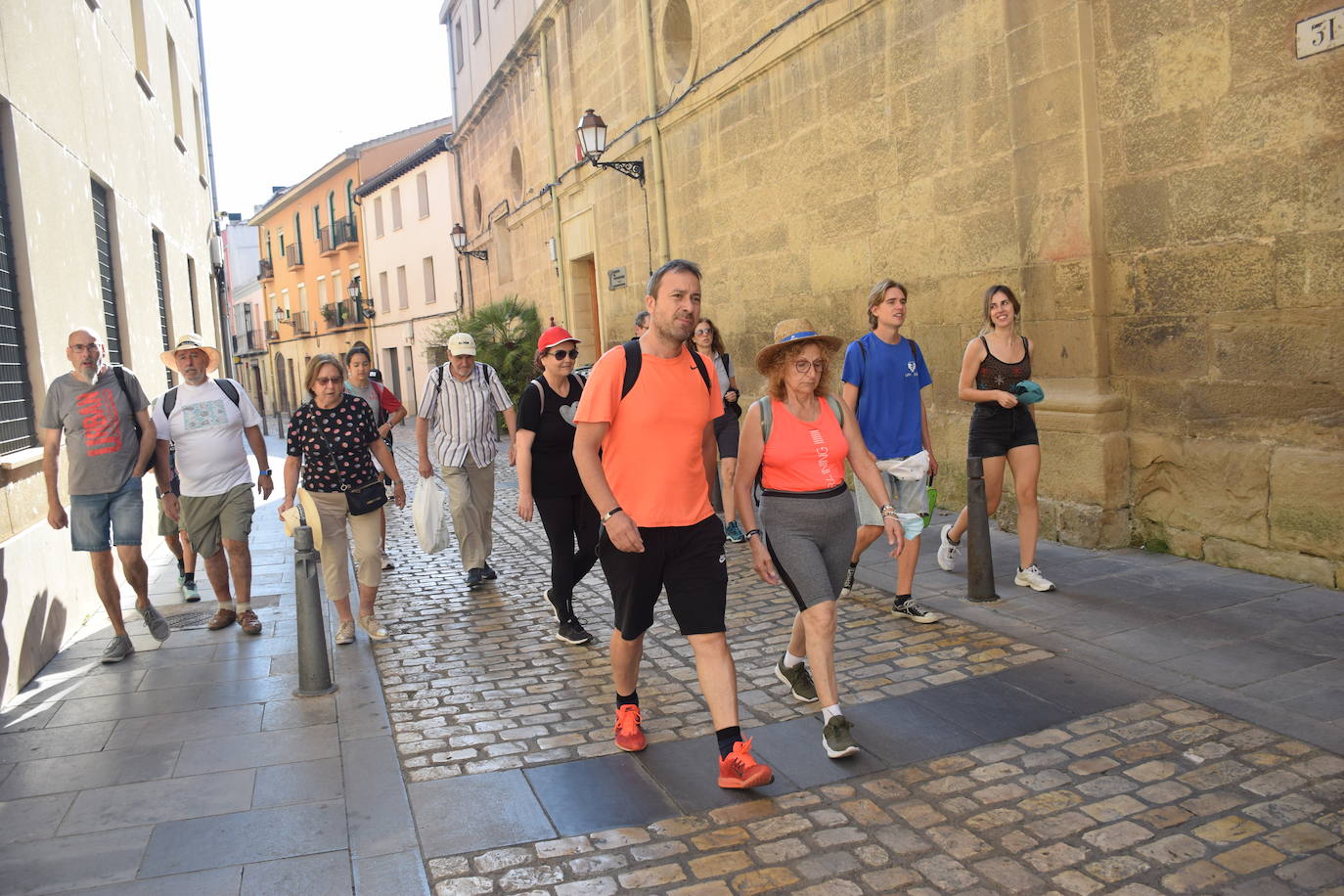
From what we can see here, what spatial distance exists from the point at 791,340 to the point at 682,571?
98cm

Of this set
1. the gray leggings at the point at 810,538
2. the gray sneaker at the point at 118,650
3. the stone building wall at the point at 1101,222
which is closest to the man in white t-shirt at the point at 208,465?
the gray sneaker at the point at 118,650

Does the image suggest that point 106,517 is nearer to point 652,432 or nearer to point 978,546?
point 652,432

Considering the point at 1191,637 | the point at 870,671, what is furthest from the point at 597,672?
the point at 1191,637

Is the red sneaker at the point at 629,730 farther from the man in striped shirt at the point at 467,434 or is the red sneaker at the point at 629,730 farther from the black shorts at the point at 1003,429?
the man in striped shirt at the point at 467,434

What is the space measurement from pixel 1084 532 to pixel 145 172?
10235 millimetres

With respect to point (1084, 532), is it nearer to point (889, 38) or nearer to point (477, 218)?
point (889, 38)

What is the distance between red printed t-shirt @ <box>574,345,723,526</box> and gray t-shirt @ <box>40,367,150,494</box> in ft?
11.4

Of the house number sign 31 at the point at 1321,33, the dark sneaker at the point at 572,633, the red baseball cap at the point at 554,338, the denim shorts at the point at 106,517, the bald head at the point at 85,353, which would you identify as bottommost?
the dark sneaker at the point at 572,633

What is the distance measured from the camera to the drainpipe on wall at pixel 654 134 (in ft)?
45.1

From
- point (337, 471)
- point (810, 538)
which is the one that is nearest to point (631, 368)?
point (810, 538)

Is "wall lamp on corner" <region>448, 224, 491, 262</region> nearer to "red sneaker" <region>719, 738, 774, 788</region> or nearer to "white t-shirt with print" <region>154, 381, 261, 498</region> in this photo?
"white t-shirt with print" <region>154, 381, 261, 498</region>

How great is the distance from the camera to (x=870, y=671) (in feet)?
16.5

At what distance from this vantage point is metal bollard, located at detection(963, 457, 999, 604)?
5934 millimetres

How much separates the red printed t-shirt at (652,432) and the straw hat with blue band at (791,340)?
404mm
